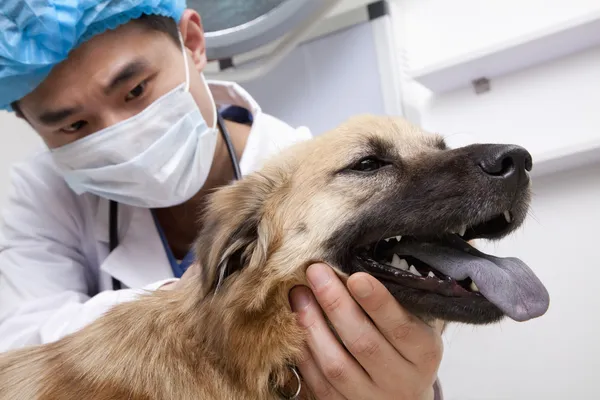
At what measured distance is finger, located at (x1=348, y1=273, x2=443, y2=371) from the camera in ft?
2.41

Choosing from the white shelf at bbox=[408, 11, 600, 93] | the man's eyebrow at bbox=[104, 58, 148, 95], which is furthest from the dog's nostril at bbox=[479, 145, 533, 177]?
the white shelf at bbox=[408, 11, 600, 93]

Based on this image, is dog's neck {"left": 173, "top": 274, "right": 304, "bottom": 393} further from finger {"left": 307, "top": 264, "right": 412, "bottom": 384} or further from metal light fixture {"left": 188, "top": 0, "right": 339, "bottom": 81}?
metal light fixture {"left": 188, "top": 0, "right": 339, "bottom": 81}

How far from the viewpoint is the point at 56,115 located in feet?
3.63

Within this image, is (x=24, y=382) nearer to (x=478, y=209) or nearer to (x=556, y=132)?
(x=478, y=209)

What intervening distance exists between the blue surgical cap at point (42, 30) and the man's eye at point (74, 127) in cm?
11

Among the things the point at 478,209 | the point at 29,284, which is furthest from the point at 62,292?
the point at 478,209

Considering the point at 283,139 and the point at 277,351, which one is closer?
the point at 277,351

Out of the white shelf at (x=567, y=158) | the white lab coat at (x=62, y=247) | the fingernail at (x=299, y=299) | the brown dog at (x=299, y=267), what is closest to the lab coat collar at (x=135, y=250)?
the white lab coat at (x=62, y=247)

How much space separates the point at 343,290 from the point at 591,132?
4.14 ft

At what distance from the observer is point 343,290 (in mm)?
764

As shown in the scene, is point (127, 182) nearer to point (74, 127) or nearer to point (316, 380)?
point (74, 127)

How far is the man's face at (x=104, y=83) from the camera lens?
1084 millimetres

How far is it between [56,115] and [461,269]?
0.92 metres

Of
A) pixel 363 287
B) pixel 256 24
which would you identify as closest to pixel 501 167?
pixel 363 287
